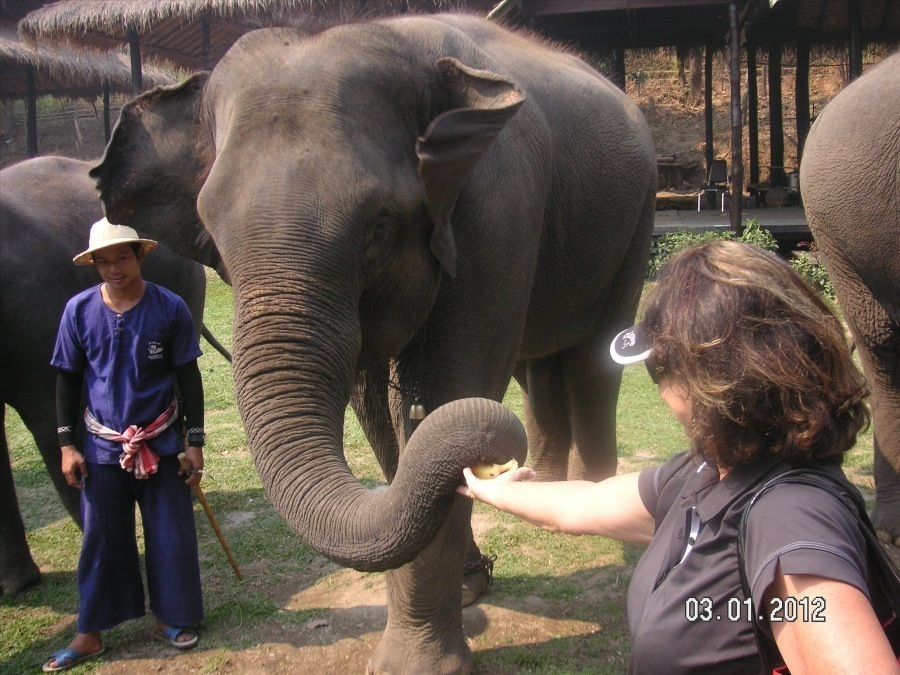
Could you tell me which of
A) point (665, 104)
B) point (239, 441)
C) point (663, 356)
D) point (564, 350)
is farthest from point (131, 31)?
point (665, 104)

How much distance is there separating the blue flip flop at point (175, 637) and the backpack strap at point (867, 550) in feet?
9.53

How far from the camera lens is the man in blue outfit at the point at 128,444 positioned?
3.58 meters

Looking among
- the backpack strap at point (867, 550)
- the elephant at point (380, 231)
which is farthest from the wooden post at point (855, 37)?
the backpack strap at point (867, 550)

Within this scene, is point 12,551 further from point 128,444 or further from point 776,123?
point 776,123

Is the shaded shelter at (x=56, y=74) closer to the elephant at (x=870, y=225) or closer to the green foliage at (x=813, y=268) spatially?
the green foliage at (x=813, y=268)

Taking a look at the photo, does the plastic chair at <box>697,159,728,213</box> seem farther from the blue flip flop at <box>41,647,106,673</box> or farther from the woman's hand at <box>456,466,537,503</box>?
the woman's hand at <box>456,466,537,503</box>

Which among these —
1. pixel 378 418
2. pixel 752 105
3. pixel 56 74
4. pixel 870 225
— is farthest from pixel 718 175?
pixel 378 418

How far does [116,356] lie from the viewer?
3.58 meters

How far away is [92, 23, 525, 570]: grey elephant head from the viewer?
6.83 feet

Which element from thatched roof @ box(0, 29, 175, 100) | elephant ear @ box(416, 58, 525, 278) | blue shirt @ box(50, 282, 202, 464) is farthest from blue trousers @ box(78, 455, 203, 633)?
thatched roof @ box(0, 29, 175, 100)

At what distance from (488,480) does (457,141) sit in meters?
1.16

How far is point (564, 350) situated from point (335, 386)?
2495mm

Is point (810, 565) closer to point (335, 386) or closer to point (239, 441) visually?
point (335, 386)

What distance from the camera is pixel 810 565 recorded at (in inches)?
47.1
